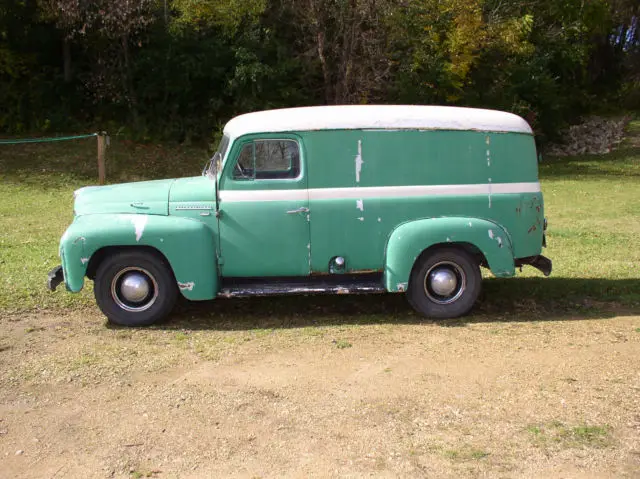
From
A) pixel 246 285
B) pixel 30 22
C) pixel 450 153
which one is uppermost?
pixel 30 22

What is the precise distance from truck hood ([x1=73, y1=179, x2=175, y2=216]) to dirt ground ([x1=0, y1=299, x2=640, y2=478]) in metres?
1.11

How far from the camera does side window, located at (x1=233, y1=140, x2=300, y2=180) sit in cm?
708

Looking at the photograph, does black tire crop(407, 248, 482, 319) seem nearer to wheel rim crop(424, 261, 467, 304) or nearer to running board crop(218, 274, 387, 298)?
wheel rim crop(424, 261, 467, 304)

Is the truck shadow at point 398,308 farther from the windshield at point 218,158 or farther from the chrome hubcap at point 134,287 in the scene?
the windshield at point 218,158

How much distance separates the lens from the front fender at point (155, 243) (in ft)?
22.3

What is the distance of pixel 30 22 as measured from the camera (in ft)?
78.3

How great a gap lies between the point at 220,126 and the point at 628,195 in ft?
40.5

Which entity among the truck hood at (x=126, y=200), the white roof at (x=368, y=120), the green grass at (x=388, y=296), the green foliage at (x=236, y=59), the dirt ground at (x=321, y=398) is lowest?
the dirt ground at (x=321, y=398)

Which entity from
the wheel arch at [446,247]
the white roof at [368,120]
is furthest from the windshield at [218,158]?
the wheel arch at [446,247]

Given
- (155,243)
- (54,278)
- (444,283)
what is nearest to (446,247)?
(444,283)

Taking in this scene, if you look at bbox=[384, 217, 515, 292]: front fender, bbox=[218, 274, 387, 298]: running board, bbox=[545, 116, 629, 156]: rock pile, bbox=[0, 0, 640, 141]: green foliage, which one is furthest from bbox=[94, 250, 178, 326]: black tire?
bbox=[545, 116, 629, 156]: rock pile

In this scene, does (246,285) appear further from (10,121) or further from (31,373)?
(10,121)

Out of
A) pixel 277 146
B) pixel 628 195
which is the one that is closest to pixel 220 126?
pixel 628 195

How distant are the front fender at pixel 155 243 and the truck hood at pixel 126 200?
8 cm
